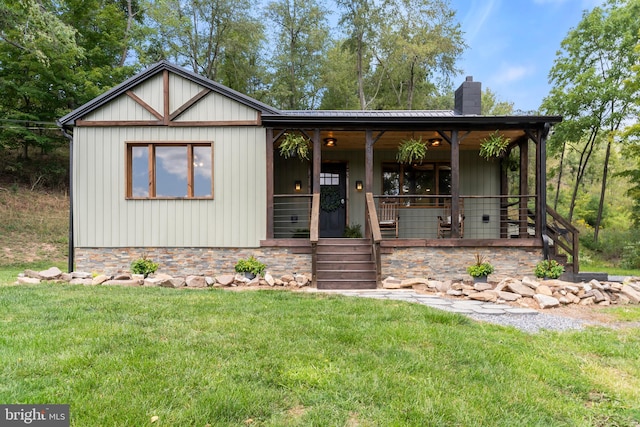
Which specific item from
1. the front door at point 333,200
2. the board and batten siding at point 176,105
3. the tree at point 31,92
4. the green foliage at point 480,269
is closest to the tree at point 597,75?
the front door at point 333,200

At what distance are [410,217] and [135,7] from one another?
60.6 ft

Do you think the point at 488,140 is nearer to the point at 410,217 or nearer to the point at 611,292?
the point at 410,217

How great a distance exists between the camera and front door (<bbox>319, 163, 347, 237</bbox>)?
952 centimetres

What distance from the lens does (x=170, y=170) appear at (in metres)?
7.54

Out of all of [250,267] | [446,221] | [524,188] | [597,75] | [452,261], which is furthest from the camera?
[597,75]

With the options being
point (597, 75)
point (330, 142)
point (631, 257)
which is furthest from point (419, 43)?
point (631, 257)

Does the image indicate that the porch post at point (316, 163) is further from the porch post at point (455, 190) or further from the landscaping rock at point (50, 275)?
the landscaping rock at point (50, 275)

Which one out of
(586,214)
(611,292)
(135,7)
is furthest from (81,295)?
(586,214)

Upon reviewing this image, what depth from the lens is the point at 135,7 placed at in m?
18.9

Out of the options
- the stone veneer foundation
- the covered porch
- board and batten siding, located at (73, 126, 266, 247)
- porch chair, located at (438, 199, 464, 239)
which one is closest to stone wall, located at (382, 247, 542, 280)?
the stone veneer foundation

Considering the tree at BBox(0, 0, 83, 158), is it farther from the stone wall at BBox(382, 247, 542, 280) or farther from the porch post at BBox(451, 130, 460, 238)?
the stone wall at BBox(382, 247, 542, 280)

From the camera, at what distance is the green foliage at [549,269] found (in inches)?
266

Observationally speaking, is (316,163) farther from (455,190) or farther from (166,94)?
(166,94)

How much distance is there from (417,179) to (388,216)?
1.68 m
